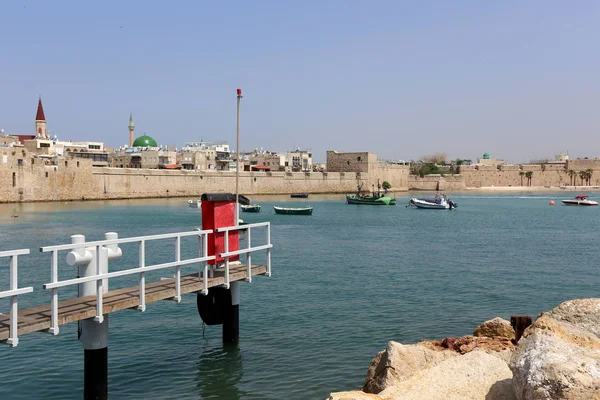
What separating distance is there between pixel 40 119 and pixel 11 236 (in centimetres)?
7479

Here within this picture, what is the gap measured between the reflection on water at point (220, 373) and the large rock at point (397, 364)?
7.56 ft

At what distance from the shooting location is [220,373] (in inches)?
399

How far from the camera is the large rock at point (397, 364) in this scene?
25.0ft

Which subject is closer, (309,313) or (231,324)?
(231,324)

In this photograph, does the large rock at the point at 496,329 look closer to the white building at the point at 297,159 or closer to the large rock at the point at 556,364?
the large rock at the point at 556,364

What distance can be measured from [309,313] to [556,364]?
32.1ft

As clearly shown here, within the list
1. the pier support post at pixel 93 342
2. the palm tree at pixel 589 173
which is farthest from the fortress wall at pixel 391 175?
the pier support post at pixel 93 342

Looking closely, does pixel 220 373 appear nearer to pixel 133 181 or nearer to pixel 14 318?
pixel 14 318

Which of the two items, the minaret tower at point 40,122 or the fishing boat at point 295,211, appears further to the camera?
the minaret tower at point 40,122

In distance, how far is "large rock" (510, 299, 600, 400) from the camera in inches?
183

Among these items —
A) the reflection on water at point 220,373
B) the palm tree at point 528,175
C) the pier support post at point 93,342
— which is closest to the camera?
the pier support post at point 93,342

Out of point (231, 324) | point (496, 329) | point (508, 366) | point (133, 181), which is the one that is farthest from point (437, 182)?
point (508, 366)

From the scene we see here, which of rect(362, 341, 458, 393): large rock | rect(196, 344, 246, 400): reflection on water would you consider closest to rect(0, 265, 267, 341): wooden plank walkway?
rect(196, 344, 246, 400): reflection on water

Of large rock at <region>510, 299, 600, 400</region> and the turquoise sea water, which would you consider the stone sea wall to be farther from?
large rock at <region>510, 299, 600, 400</region>
